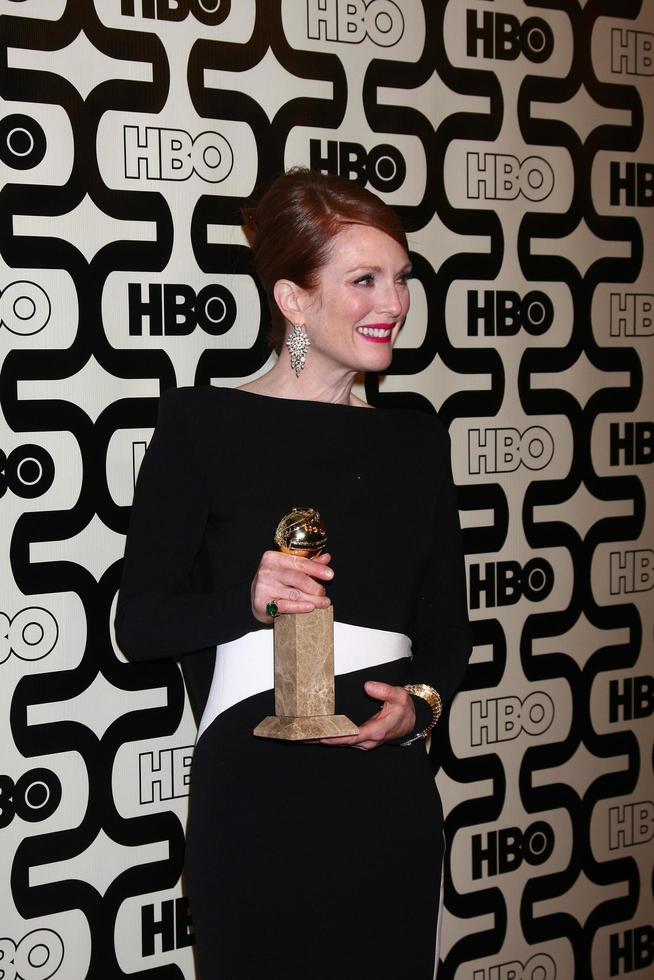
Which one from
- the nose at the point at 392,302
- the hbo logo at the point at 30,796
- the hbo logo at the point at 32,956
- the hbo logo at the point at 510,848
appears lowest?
the hbo logo at the point at 510,848

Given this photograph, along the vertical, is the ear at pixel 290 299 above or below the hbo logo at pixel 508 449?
above

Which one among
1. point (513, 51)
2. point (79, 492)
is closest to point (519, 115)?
point (513, 51)

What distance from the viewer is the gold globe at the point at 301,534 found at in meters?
1.48

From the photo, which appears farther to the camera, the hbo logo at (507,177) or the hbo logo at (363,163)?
the hbo logo at (507,177)

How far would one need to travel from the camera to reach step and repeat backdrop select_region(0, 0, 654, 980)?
200cm

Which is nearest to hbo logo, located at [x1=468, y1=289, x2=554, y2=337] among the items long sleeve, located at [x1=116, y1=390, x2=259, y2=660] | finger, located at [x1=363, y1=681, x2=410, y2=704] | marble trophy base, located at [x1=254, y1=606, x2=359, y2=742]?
long sleeve, located at [x1=116, y1=390, x2=259, y2=660]

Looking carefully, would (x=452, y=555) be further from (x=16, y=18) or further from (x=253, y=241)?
(x=16, y=18)

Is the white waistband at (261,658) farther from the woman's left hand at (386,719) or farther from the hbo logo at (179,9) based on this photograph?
the hbo logo at (179,9)

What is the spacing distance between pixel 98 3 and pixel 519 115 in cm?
96

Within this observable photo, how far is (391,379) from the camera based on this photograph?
92.4 inches

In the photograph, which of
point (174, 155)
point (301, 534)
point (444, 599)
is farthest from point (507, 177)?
point (301, 534)

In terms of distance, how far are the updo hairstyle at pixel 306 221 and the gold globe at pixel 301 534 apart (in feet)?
1.45

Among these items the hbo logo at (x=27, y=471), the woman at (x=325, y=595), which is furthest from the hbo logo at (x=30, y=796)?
the hbo logo at (x=27, y=471)

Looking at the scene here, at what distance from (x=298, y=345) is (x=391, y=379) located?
58 cm
